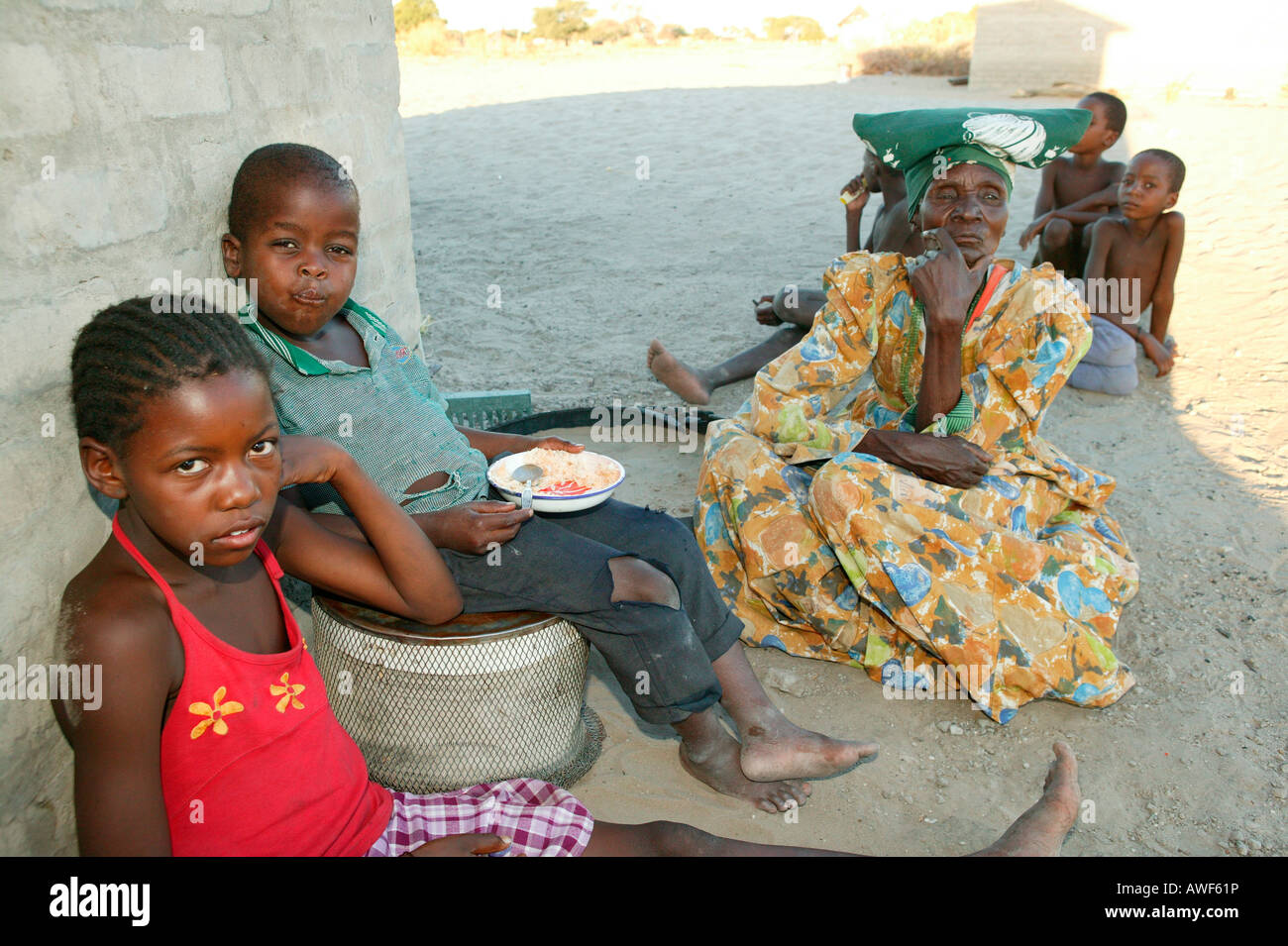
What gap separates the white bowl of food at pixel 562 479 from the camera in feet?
7.52

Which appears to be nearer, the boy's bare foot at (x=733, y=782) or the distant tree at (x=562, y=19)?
the boy's bare foot at (x=733, y=782)

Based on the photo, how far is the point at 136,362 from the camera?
58.5 inches

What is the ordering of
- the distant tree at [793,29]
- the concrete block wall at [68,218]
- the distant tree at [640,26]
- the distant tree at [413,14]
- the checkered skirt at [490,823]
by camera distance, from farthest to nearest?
1. the distant tree at [793,29]
2. the distant tree at [640,26]
3. the distant tree at [413,14]
4. the checkered skirt at [490,823]
5. the concrete block wall at [68,218]

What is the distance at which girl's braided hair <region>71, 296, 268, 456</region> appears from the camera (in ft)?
4.83

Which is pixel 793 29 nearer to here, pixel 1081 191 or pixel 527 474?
pixel 1081 191

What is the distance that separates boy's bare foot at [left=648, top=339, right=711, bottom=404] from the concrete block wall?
2510 mm

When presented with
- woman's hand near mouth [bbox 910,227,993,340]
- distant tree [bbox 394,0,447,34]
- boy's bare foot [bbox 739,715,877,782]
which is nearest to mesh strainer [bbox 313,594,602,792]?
boy's bare foot [bbox 739,715,877,782]

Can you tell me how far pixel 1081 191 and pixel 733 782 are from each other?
5200mm

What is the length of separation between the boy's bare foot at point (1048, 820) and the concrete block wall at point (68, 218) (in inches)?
77.4

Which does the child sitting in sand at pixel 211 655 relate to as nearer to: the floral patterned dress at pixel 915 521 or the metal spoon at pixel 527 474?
the metal spoon at pixel 527 474

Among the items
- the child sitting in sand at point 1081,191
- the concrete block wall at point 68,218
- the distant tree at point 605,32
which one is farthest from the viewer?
the distant tree at point 605,32

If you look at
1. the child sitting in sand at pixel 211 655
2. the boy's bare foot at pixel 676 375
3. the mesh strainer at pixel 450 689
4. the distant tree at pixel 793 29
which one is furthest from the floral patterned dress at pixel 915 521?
the distant tree at pixel 793 29
